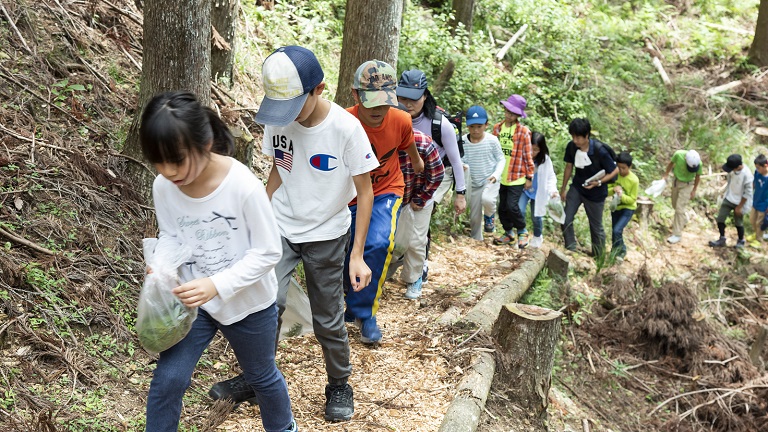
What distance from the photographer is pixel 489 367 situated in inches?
186

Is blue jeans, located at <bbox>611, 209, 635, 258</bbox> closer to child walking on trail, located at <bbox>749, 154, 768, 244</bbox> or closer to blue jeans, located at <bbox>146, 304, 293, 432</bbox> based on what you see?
child walking on trail, located at <bbox>749, 154, 768, 244</bbox>

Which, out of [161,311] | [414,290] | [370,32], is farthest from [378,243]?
[370,32]

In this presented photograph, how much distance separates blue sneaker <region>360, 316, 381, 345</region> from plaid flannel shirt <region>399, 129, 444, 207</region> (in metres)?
1.18

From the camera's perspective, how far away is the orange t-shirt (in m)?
4.51

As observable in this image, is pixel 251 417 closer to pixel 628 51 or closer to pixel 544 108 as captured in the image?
pixel 544 108

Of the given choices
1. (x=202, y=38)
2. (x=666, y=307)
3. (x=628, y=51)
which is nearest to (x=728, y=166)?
(x=666, y=307)

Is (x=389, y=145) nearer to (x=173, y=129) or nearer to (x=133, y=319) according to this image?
(x=133, y=319)

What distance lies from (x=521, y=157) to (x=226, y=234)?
644 cm

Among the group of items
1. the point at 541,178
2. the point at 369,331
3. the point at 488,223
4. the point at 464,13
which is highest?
→ the point at 464,13

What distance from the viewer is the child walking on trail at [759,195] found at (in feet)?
38.5

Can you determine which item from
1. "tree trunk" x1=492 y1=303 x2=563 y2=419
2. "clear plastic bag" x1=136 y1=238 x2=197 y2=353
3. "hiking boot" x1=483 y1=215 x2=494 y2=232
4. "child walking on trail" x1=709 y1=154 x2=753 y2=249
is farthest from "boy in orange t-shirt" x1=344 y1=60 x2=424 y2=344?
"child walking on trail" x1=709 y1=154 x2=753 y2=249

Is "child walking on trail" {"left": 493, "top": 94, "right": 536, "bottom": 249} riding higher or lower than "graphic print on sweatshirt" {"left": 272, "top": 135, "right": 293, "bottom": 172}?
lower

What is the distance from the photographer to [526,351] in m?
4.87

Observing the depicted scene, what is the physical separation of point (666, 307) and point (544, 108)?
280 inches
